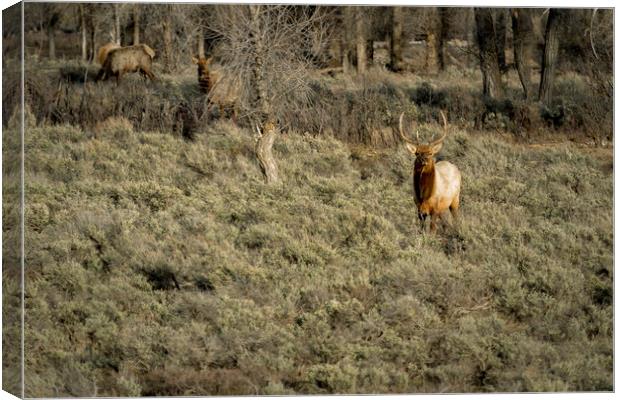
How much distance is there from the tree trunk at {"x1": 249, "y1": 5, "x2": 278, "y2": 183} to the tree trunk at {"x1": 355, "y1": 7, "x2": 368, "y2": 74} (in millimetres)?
738

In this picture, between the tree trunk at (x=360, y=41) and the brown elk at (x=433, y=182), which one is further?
the brown elk at (x=433, y=182)

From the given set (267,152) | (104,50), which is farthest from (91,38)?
(267,152)

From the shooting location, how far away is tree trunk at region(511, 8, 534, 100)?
1238cm

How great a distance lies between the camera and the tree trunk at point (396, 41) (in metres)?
12.0

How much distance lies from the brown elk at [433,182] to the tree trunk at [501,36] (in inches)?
25.2

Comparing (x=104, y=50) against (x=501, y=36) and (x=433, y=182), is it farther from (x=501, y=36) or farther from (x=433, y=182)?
(x=501, y=36)

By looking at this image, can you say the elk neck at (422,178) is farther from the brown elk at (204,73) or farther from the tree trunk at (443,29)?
the brown elk at (204,73)

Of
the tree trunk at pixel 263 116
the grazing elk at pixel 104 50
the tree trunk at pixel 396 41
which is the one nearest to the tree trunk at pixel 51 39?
the grazing elk at pixel 104 50

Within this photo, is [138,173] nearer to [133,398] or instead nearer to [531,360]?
[133,398]

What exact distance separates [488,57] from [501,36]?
219mm

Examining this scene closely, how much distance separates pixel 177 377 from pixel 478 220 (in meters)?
2.69

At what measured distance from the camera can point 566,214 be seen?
481 inches

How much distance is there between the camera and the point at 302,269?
11.9 meters

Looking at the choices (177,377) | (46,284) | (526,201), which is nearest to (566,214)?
(526,201)
